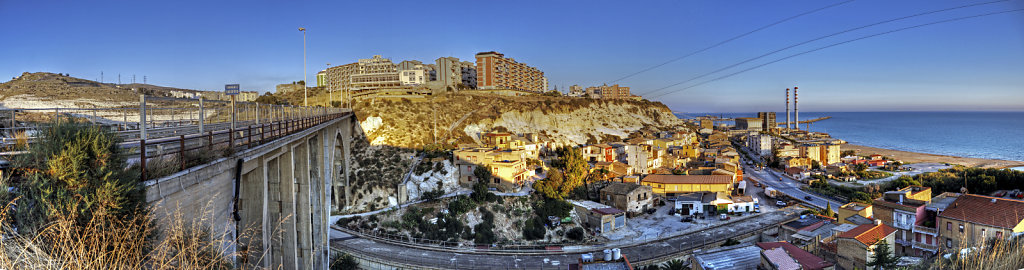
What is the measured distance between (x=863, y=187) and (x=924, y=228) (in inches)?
598

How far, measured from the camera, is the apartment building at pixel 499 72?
201 feet

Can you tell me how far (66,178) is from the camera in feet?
11.2

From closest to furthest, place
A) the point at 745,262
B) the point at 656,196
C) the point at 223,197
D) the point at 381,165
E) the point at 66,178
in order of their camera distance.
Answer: the point at 66,178 → the point at 223,197 → the point at 745,262 → the point at 656,196 → the point at 381,165

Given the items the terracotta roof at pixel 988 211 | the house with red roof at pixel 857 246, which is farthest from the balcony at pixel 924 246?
the house with red roof at pixel 857 246

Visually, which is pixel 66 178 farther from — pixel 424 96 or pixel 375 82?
pixel 375 82

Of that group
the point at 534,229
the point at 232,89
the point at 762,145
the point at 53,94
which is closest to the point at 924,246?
the point at 534,229

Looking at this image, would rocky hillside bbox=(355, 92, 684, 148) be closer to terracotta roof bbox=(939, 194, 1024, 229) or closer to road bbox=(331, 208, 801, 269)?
road bbox=(331, 208, 801, 269)

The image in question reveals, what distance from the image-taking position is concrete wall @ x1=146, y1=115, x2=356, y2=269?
4.68 m

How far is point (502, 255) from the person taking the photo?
A: 2022cm

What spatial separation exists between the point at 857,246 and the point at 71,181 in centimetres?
1819

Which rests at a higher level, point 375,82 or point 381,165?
point 375,82

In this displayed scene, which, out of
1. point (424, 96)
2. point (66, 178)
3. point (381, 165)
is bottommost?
point (381, 165)

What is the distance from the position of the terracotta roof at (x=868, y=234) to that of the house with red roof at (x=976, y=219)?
163cm

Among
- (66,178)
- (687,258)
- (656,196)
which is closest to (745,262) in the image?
(687,258)
